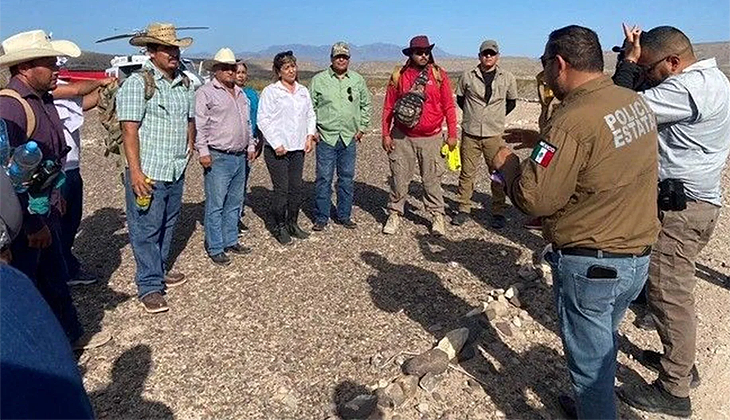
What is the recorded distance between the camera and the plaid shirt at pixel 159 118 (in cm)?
460

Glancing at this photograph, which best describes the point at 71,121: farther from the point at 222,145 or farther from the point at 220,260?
the point at 220,260

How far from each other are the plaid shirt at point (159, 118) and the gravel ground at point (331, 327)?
1347 millimetres

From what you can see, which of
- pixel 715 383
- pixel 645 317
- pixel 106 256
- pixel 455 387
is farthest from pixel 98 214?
pixel 715 383

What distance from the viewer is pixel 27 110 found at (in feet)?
13.3

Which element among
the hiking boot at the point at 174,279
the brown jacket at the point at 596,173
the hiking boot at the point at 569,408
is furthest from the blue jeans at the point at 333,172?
the brown jacket at the point at 596,173

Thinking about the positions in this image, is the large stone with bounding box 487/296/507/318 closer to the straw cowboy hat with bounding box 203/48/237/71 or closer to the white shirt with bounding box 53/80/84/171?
the straw cowboy hat with bounding box 203/48/237/71

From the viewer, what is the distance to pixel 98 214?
827cm

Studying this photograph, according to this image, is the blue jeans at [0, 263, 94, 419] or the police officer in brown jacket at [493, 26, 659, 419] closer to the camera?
the blue jeans at [0, 263, 94, 419]

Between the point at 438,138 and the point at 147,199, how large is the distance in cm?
368

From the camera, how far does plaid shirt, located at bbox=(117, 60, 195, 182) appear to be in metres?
4.60

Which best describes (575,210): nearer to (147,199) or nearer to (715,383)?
(715,383)

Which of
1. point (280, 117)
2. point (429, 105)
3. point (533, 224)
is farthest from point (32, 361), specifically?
point (533, 224)

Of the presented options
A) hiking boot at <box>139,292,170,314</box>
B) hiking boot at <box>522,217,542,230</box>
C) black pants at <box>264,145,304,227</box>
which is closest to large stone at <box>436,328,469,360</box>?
hiking boot at <box>139,292,170,314</box>

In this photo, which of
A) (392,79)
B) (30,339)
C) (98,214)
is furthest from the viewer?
(98,214)
